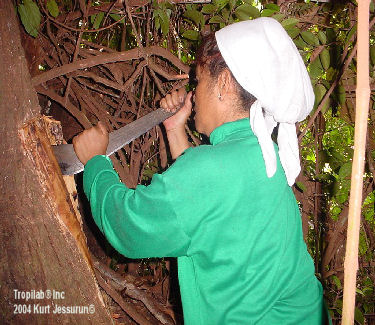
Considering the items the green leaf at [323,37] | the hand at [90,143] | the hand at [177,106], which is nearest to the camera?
the hand at [90,143]

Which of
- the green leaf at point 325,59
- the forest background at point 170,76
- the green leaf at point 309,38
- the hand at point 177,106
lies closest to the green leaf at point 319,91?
the forest background at point 170,76

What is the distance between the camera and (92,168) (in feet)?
3.60

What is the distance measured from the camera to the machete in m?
1.19

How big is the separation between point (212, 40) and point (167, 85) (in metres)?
1.26

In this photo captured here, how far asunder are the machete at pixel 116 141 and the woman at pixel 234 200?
0.11 metres

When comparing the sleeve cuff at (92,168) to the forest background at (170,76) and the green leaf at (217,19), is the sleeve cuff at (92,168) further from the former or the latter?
the green leaf at (217,19)

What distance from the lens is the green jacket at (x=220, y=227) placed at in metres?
0.89

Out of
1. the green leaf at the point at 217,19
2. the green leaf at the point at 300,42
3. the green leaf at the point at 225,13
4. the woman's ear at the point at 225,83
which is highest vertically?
the green leaf at the point at 225,13

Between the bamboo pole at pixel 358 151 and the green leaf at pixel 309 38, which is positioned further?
the green leaf at pixel 309 38

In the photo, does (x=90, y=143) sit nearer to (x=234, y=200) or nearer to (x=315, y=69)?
(x=234, y=200)

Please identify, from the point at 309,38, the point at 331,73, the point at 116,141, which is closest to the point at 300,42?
the point at 309,38

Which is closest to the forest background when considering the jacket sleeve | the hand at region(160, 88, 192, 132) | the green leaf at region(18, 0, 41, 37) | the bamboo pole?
the green leaf at region(18, 0, 41, 37)

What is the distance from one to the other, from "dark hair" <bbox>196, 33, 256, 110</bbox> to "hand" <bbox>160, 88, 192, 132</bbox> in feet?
1.49

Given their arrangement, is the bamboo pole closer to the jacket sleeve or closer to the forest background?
the jacket sleeve
